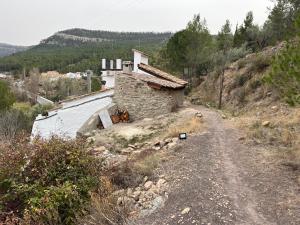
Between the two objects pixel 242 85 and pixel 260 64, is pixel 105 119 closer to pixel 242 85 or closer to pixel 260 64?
pixel 242 85

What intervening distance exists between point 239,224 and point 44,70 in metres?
102

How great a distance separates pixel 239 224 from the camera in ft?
21.7

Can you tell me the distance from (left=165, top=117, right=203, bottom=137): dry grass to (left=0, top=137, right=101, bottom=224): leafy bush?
13.8 feet

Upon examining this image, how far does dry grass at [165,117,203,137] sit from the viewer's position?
45.1 ft

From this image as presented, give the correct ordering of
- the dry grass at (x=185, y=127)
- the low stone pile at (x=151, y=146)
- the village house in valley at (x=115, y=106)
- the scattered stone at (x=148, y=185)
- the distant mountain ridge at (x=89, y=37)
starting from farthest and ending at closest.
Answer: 1. the distant mountain ridge at (x=89, y=37)
2. the village house in valley at (x=115, y=106)
3. the dry grass at (x=185, y=127)
4. the low stone pile at (x=151, y=146)
5. the scattered stone at (x=148, y=185)

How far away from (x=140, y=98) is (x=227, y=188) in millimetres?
10775

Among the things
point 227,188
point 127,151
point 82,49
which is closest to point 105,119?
point 127,151

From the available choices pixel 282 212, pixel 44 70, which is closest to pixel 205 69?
pixel 282 212

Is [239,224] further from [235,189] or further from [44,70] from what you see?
[44,70]

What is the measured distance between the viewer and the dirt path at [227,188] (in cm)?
700

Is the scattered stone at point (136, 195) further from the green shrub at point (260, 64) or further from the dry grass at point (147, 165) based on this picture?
the green shrub at point (260, 64)

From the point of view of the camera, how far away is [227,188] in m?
8.17

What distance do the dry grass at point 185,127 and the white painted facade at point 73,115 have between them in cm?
489

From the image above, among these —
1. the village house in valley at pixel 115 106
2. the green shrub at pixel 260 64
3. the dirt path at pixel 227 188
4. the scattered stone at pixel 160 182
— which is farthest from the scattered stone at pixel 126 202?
the green shrub at pixel 260 64
